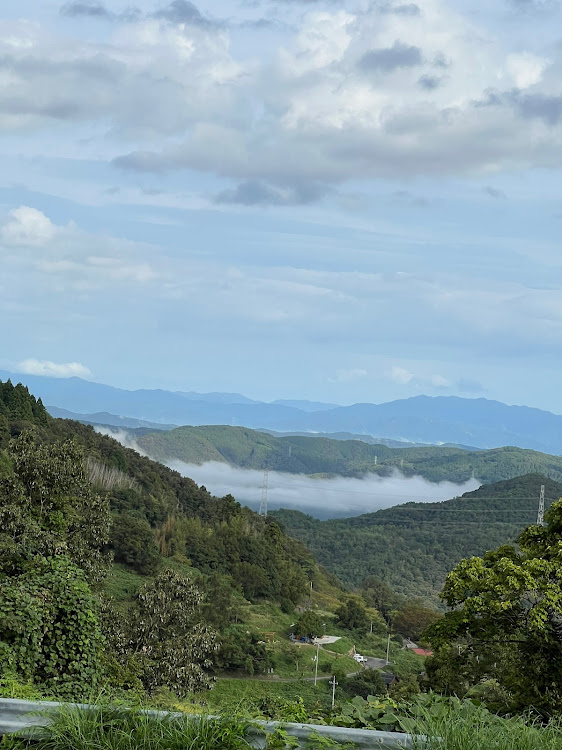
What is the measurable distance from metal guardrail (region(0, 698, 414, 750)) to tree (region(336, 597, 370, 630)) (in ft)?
176

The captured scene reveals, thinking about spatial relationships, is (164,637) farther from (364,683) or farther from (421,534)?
(421,534)

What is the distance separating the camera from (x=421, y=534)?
10431 cm

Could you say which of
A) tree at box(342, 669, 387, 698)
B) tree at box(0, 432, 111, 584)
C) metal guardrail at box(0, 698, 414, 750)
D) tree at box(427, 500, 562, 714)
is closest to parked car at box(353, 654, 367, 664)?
tree at box(342, 669, 387, 698)

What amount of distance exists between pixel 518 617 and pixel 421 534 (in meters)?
97.5

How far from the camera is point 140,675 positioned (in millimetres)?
14133

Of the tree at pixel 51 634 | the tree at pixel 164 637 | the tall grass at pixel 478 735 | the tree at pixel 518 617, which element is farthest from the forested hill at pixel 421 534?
the tall grass at pixel 478 735

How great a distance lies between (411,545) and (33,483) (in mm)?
91357

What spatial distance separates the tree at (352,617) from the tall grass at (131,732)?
176 ft

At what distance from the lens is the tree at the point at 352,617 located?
181 ft

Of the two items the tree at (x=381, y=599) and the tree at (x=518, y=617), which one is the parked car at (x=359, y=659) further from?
the tree at (x=518, y=617)

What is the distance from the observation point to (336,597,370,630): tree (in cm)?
5516

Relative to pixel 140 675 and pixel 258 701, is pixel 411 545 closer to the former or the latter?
pixel 140 675

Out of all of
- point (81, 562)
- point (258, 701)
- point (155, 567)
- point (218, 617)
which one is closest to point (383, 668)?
point (218, 617)

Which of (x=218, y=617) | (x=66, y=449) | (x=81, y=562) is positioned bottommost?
(x=218, y=617)
